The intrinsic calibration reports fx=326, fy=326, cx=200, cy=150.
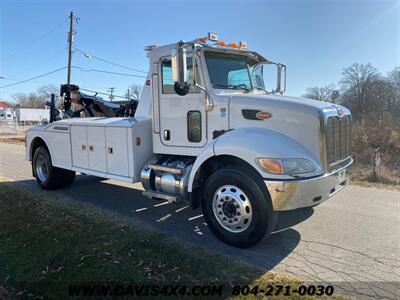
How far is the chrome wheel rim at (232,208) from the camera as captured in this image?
4102 mm

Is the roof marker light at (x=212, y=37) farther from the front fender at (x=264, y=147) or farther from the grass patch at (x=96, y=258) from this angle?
the grass patch at (x=96, y=258)

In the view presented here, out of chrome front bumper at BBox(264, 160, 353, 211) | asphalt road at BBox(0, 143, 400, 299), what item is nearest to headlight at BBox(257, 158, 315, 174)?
chrome front bumper at BBox(264, 160, 353, 211)

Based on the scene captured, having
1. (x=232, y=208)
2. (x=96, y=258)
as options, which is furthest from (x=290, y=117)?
(x=96, y=258)

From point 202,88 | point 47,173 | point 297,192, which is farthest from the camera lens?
point 47,173

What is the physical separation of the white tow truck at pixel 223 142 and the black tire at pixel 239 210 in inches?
0.5

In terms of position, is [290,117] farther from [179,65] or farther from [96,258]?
[96,258]

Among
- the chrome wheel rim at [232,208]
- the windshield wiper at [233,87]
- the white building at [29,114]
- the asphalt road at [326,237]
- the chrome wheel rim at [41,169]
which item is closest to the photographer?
the asphalt road at [326,237]

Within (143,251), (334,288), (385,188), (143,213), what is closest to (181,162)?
(143,213)

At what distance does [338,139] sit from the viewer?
4426mm

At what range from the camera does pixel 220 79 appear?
4945 millimetres

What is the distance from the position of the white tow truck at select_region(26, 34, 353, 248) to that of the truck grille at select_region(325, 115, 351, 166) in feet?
0.05

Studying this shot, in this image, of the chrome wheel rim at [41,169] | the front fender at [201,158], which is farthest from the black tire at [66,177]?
the front fender at [201,158]

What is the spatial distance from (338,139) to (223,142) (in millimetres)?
1577

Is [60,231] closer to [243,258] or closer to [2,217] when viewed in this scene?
[2,217]
